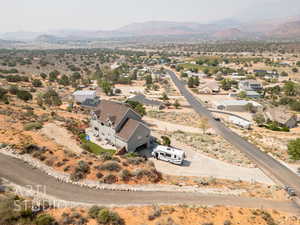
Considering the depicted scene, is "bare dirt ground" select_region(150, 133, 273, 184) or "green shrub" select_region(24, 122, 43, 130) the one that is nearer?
"bare dirt ground" select_region(150, 133, 273, 184)

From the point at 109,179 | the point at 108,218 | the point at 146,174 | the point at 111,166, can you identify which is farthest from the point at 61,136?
the point at 108,218

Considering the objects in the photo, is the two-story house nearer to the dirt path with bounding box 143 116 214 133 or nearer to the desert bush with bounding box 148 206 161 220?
the dirt path with bounding box 143 116 214 133

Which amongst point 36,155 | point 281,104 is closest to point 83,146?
point 36,155

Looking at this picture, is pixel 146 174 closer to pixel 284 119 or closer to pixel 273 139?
pixel 273 139

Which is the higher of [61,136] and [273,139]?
[61,136]

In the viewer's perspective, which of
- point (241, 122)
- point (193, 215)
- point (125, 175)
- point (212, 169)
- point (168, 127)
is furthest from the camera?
point (241, 122)

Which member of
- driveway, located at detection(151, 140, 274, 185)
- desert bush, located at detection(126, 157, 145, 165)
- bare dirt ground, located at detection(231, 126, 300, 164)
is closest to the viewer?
desert bush, located at detection(126, 157, 145, 165)

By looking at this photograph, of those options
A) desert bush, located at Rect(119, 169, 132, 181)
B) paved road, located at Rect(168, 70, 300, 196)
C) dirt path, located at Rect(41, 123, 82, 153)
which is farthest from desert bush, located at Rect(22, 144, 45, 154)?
paved road, located at Rect(168, 70, 300, 196)
